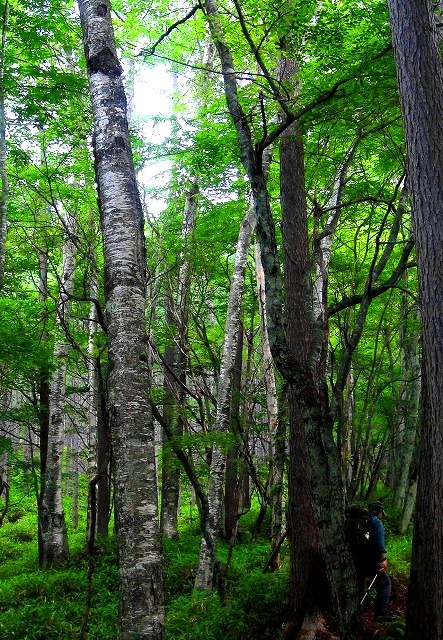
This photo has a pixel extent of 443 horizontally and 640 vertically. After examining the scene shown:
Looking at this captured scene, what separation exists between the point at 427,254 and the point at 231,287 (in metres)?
4.91

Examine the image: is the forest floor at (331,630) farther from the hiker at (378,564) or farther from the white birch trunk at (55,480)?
the white birch trunk at (55,480)

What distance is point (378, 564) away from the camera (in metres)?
6.52

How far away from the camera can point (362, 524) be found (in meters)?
6.86

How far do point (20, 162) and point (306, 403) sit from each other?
7879 millimetres

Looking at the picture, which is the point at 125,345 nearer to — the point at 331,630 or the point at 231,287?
the point at 331,630

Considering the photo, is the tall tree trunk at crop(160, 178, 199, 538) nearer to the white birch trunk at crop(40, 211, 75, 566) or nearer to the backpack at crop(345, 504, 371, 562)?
the white birch trunk at crop(40, 211, 75, 566)

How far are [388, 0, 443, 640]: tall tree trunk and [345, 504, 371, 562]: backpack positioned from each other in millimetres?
2148

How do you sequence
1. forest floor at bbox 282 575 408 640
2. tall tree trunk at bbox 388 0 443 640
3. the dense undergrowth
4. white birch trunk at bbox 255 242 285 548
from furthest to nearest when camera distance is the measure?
white birch trunk at bbox 255 242 285 548
the dense undergrowth
forest floor at bbox 282 575 408 640
tall tree trunk at bbox 388 0 443 640

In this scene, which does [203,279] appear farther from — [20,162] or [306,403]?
[306,403]

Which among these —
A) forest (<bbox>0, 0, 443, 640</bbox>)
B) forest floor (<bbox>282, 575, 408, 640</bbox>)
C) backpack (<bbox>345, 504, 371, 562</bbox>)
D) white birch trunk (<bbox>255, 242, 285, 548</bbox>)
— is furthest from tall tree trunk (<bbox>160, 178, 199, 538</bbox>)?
forest floor (<bbox>282, 575, 408, 640</bbox>)

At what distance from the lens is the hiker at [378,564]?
6.48 m

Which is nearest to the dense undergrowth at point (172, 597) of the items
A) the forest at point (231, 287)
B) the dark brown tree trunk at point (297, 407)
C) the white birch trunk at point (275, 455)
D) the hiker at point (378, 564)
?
the forest at point (231, 287)

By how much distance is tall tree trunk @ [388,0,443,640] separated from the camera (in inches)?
165

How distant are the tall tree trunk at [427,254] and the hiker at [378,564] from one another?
2.00 metres
